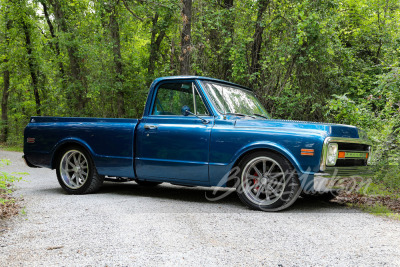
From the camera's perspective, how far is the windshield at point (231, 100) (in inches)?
230

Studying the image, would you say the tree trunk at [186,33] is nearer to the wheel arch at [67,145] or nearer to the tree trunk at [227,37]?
Answer: the tree trunk at [227,37]

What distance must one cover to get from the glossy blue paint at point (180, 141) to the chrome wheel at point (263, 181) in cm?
21

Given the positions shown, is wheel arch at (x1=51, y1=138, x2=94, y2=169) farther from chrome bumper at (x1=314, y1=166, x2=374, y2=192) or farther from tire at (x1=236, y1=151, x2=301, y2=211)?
chrome bumper at (x1=314, y1=166, x2=374, y2=192)

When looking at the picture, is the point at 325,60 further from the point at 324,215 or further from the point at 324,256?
the point at 324,256

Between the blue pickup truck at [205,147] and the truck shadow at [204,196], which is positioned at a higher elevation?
the blue pickup truck at [205,147]

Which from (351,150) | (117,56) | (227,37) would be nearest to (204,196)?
(351,150)

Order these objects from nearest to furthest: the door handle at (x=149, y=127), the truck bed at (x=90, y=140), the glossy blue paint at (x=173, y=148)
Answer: the glossy blue paint at (x=173, y=148)
the door handle at (x=149, y=127)
the truck bed at (x=90, y=140)

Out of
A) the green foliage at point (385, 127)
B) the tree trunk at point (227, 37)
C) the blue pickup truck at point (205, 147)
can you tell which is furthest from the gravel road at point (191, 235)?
the tree trunk at point (227, 37)

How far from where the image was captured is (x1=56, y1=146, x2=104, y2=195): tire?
6523 millimetres

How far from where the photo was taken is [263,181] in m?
5.09

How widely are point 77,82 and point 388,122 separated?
15600 mm

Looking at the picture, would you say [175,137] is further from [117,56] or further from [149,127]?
[117,56]

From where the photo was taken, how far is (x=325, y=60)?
35.1 ft

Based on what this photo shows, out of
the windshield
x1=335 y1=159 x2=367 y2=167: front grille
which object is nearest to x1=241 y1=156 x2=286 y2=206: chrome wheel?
x1=335 y1=159 x2=367 y2=167: front grille
